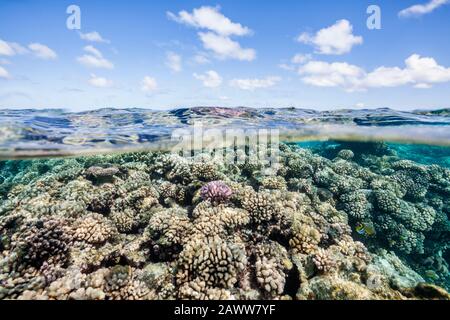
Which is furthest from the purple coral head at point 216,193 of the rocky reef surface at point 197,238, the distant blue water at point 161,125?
the distant blue water at point 161,125

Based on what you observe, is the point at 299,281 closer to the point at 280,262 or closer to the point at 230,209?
the point at 280,262

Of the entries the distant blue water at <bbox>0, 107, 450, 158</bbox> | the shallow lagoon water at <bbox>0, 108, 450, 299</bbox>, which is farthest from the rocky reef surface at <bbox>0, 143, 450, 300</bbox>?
the distant blue water at <bbox>0, 107, 450, 158</bbox>

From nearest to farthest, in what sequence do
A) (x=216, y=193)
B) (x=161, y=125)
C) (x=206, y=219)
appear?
(x=206, y=219) → (x=216, y=193) → (x=161, y=125)

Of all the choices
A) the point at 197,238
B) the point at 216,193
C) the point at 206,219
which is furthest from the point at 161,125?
the point at 197,238

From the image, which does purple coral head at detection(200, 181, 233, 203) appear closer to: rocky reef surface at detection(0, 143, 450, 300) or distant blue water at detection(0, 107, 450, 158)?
rocky reef surface at detection(0, 143, 450, 300)

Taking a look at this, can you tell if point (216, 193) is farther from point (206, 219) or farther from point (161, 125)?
point (161, 125)

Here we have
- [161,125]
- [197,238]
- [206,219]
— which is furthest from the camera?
[161,125]
